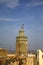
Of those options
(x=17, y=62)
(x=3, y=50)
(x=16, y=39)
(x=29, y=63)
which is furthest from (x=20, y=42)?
(x=17, y=62)

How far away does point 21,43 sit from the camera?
2750cm

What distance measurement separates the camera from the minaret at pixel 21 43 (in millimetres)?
27038

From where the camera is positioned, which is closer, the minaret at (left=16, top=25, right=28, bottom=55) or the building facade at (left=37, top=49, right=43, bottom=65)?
the building facade at (left=37, top=49, right=43, bottom=65)

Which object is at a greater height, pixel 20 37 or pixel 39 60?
pixel 20 37

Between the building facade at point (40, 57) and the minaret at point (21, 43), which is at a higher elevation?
the minaret at point (21, 43)

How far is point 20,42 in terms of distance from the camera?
2752cm

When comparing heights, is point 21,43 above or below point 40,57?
above

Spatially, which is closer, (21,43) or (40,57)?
(40,57)

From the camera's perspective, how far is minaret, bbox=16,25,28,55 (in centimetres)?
2704

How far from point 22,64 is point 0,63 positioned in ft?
5.33

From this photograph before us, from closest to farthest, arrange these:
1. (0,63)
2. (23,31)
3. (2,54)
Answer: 1. (0,63)
2. (2,54)
3. (23,31)

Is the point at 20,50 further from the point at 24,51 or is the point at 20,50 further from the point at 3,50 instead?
the point at 3,50

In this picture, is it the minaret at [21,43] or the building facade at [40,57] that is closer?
the building facade at [40,57]

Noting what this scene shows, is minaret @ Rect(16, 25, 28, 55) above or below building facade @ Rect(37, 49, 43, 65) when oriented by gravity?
above
